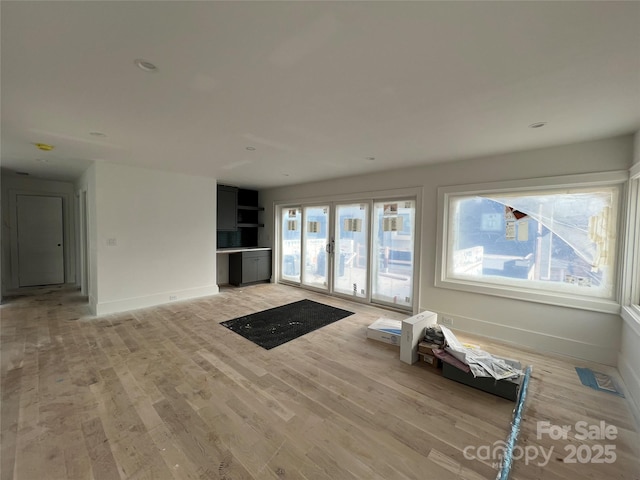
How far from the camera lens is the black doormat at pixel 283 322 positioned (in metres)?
3.41

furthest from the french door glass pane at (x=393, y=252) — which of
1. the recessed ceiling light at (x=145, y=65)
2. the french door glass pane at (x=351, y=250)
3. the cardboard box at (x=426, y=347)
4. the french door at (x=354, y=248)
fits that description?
the recessed ceiling light at (x=145, y=65)

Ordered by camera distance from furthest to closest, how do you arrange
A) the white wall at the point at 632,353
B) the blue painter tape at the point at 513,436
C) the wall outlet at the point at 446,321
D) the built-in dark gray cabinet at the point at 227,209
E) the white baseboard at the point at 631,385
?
the built-in dark gray cabinet at the point at 227,209, the wall outlet at the point at 446,321, the white wall at the point at 632,353, the white baseboard at the point at 631,385, the blue painter tape at the point at 513,436

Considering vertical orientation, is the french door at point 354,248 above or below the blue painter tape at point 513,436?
above

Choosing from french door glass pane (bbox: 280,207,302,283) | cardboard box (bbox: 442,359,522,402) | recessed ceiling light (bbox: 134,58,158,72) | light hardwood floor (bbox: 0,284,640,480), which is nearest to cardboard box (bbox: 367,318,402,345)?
light hardwood floor (bbox: 0,284,640,480)

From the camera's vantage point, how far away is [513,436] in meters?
1.84

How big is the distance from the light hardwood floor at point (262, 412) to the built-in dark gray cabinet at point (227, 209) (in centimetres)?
309

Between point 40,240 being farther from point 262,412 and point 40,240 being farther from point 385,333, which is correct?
point 385,333

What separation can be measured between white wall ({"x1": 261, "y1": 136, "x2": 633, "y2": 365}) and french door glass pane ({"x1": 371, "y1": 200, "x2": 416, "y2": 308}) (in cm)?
33

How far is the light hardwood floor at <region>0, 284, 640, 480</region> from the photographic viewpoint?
1597 millimetres

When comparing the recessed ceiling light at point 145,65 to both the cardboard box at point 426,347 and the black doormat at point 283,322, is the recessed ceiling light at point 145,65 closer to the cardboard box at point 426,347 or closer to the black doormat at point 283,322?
the black doormat at point 283,322

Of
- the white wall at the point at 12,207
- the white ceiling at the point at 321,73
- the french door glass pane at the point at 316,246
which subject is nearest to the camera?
the white ceiling at the point at 321,73

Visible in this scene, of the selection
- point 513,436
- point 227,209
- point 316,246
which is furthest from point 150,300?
point 513,436

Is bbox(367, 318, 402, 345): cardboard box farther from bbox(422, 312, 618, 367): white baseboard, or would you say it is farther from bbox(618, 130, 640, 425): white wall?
bbox(618, 130, 640, 425): white wall

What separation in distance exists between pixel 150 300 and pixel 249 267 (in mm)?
2170
